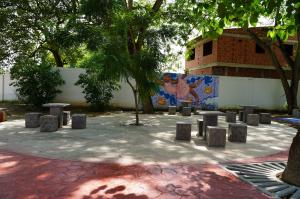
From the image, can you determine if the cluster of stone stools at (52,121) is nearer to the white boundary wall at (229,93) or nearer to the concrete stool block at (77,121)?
the concrete stool block at (77,121)

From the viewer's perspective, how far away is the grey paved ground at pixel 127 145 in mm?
6473

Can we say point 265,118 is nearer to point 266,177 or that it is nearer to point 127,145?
point 127,145

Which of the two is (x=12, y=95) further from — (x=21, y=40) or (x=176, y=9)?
(x=176, y=9)

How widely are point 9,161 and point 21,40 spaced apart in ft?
46.4

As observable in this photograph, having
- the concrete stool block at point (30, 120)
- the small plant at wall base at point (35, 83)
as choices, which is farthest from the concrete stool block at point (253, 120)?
the small plant at wall base at point (35, 83)

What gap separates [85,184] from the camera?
4613 mm

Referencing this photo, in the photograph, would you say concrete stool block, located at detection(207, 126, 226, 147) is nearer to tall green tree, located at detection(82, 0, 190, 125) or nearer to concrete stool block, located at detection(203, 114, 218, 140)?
concrete stool block, located at detection(203, 114, 218, 140)

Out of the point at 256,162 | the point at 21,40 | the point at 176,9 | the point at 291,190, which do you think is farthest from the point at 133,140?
the point at 21,40

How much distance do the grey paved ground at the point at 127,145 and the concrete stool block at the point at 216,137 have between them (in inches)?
8.0

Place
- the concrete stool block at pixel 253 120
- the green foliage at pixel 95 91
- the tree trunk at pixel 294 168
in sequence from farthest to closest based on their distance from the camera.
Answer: the green foliage at pixel 95 91 < the concrete stool block at pixel 253 120 < the tree trunk at pixel 294 168

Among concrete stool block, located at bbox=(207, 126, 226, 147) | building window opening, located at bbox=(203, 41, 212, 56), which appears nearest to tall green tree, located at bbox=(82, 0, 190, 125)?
concrete stool block, located at bbox=(207, 126, 226, 147)

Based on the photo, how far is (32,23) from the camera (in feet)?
58.2

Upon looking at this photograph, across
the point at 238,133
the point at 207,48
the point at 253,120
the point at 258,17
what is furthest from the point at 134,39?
the point at 207,48

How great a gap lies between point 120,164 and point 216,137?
117 inches
